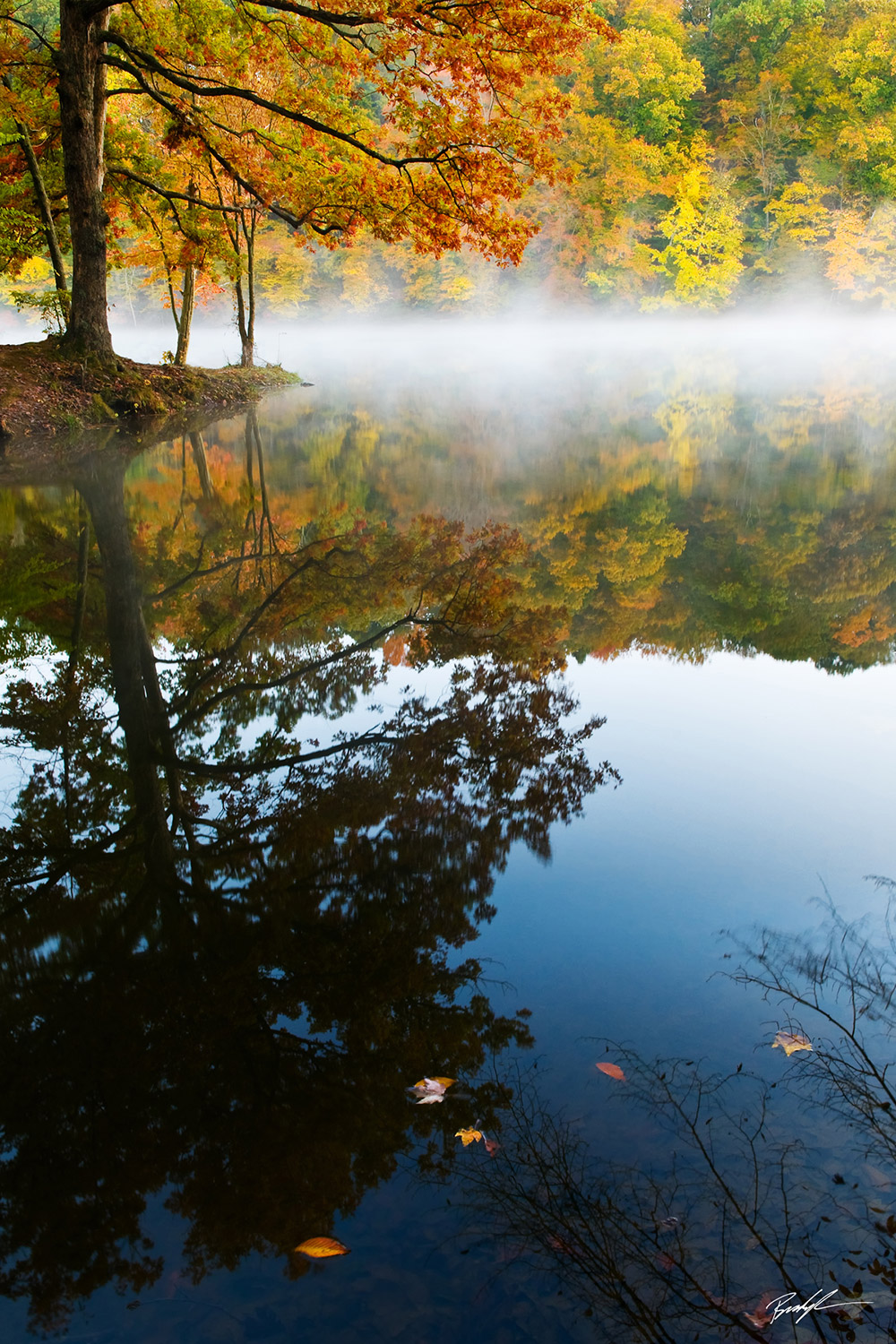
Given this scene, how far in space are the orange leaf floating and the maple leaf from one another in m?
0.93

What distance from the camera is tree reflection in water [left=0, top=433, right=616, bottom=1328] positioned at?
2301 millimetres

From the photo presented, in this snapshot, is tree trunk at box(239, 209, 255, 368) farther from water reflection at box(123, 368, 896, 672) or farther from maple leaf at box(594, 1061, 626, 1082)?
maple leaf at box(594, 1061, 626, 1082)

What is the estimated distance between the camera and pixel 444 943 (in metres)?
3.26

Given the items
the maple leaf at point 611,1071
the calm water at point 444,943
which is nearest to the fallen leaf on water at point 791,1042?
the calm water at point 444,943

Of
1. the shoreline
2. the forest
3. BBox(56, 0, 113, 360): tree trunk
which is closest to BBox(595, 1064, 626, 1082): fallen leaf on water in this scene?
the shoreline

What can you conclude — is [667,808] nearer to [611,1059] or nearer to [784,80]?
[611,1059]

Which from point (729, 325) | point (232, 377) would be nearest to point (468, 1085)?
point (232, 377)

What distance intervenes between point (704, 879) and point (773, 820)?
2.26ft

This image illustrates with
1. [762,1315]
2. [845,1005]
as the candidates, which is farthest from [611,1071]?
[845,1005]

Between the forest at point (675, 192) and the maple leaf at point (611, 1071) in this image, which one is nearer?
the maple leaf at point (611, 1071)
